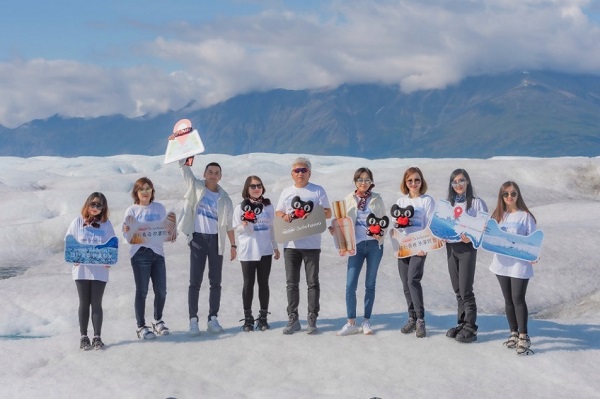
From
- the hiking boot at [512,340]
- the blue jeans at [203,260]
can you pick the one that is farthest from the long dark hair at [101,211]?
Result: the hiking boot at [512,340]

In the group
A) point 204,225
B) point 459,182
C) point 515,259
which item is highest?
point 459,182

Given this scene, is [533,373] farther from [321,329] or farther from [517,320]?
[321,329]

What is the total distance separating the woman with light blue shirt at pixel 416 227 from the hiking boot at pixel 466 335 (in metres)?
0.52

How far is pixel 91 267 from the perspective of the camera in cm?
954

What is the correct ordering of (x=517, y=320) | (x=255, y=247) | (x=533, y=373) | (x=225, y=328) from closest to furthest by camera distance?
(x=533, y=373) → (x=517, y=320) → (x=255, y=247) → (x=225, y=328)

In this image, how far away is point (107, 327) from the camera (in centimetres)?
1094

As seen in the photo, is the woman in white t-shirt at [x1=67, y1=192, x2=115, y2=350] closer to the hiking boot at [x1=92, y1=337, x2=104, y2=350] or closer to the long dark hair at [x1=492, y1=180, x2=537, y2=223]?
the hiking boot at [x1=92, y1=337, x2=104, y2=350]

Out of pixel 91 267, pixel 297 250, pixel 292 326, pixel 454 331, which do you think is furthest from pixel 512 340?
pixel 91 267

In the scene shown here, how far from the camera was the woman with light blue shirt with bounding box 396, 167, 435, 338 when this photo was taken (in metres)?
9.61

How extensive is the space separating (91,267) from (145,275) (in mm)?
848

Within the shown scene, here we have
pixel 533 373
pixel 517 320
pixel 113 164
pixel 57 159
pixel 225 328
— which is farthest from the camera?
pixel 57 159

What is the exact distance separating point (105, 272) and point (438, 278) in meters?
10.5

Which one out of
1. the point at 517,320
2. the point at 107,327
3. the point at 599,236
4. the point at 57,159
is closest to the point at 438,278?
the point at 599,236

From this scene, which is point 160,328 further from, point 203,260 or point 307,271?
point 307,271
